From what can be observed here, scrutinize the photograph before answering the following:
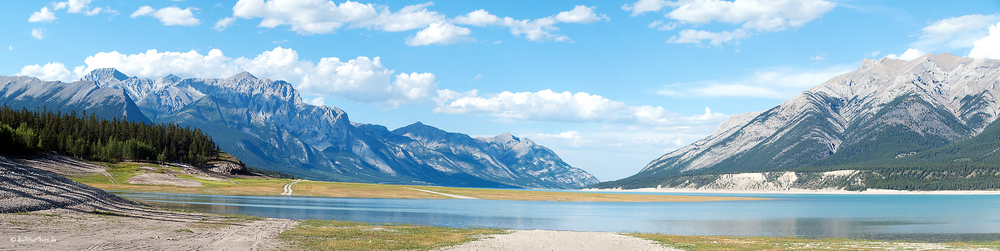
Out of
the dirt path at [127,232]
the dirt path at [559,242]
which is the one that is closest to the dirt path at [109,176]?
the dirt path at [127,232]

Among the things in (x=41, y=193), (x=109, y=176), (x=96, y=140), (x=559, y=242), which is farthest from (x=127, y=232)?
(x=96, y=140)

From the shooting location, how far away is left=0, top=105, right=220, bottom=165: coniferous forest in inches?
4810

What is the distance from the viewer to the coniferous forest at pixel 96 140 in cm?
12216

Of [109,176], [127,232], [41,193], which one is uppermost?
[41,193]

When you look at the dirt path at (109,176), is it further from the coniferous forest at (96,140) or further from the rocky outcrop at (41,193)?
the rocky outcrop at (41,193)

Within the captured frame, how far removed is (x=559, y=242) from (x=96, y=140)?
16872 centimetres

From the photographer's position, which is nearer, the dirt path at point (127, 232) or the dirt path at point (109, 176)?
the dirt path at point (127, 232)

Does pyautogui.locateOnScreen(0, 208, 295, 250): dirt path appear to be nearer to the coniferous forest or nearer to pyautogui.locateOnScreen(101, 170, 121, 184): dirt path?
pyautogui.locateOnScreen(101, 170, 121, 184): dirt path

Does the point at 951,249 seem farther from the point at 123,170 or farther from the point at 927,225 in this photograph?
the point at 123,170

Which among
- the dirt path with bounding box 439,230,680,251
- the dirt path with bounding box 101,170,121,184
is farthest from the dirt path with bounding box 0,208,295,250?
the dirt path with bounding box 101,170,121,184

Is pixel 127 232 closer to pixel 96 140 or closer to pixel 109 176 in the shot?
pixel 109 176

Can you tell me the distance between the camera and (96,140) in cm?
16450

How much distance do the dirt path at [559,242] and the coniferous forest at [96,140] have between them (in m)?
116

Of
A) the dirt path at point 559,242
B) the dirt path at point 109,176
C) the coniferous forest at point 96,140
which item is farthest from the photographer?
the coniferous forest at point 96,140
